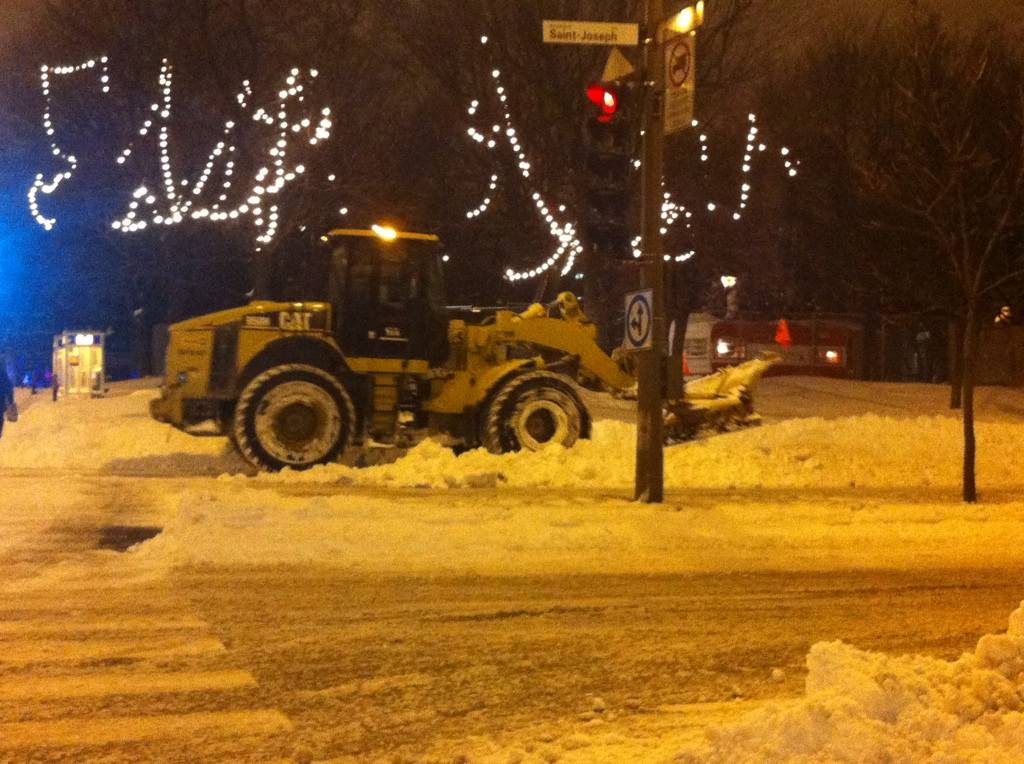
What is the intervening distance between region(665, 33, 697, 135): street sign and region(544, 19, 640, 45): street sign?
0.41m

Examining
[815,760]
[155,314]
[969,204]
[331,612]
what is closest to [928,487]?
[969,204]

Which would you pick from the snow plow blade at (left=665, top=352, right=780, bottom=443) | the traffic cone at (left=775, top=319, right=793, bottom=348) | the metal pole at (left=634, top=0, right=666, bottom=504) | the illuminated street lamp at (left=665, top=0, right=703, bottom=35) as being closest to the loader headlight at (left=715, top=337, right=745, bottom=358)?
the traffic cone at (left=775, top=319, right=793, bottom=348)

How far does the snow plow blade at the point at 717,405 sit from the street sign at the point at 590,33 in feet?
20.2

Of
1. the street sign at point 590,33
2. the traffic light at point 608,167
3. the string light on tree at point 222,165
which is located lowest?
the traffic light at point 608,167

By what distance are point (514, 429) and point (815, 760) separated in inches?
Result: 450

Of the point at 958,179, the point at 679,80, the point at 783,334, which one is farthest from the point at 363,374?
the point at 783,334

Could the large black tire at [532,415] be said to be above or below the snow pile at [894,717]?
above

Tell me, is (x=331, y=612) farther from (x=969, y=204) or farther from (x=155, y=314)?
(x=155, y=314)

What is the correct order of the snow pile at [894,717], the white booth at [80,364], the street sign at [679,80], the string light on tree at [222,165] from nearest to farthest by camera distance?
1. the snow pile at [894,717]
2. the street sign at [679,80]
3. the white booth at [80,364]
4. the string light on tree at [222,165]

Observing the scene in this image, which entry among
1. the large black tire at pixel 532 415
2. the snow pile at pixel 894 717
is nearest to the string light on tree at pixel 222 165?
the large black tire at pixel 532 415

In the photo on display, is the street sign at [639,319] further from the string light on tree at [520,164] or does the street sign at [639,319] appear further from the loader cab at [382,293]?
the string light on tree at [520,164]

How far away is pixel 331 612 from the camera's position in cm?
862

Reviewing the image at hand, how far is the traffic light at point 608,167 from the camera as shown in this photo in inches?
497

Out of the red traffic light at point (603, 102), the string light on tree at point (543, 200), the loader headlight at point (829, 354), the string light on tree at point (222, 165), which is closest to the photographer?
the red traffic light at point (603, 102)
